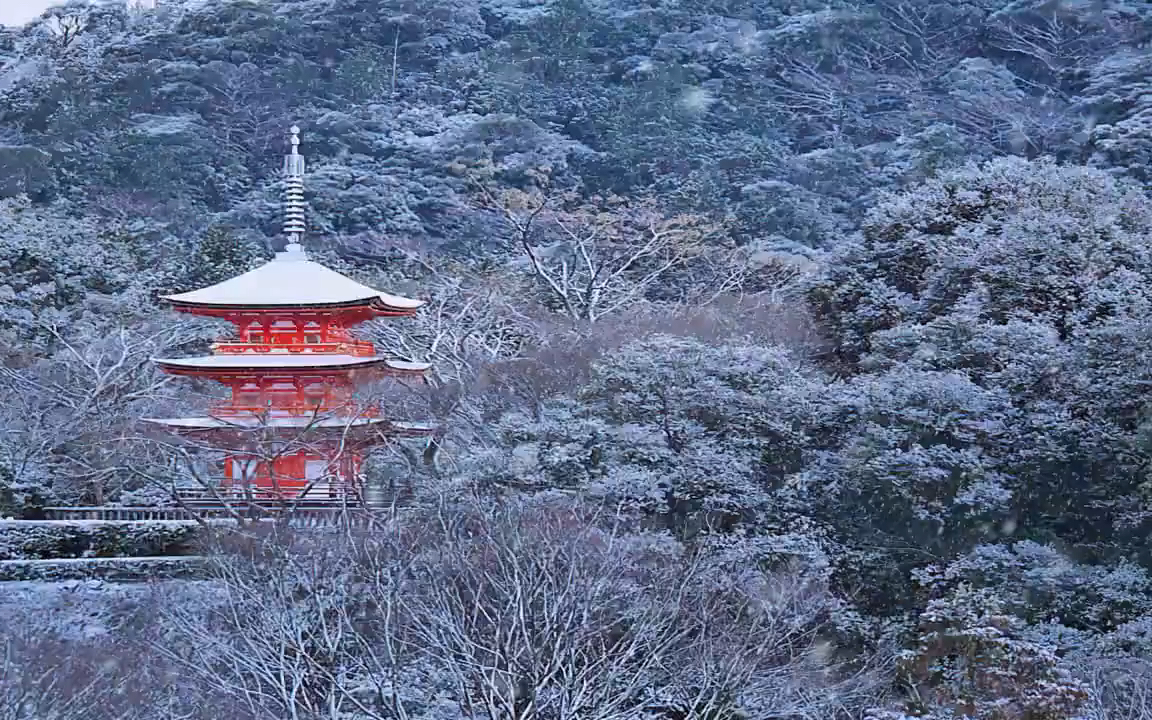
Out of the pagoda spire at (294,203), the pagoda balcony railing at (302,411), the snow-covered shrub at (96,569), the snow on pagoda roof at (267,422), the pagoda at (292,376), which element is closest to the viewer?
the snow-covered shrub at (96,569)

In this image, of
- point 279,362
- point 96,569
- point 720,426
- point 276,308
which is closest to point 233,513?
point 96,569

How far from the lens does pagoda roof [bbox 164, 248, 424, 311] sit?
14.7m

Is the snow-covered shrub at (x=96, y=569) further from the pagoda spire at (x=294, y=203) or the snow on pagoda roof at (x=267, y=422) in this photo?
the pagoda spire at (x=294, y=203)

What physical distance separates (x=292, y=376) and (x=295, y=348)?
0.43m

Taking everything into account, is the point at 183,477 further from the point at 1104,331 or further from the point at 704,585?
the point at 1104,331

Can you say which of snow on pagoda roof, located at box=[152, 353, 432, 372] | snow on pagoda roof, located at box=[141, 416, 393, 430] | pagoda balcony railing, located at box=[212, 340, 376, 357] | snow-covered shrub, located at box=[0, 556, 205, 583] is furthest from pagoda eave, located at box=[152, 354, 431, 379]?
snow-covered shrub, located at box=[0, 556, 205, 583]

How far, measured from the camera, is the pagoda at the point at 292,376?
1444 centimetres

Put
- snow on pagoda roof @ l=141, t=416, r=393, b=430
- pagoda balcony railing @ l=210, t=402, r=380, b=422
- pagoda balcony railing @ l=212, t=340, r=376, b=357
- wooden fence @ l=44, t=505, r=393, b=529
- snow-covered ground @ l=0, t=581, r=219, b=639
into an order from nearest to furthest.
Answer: snow-covered ground @ l=0, t=581, r=219, b=639, wooden fence @ l=44, t=505, r=393, b=529, snow on pagoda roof @ l=141, t=416, r=393, b=430, pagoda balcony railing @ l=210, t=402, r=380, b=422, pagoda balcony railing @ l=212, t=340, r=376, b=357

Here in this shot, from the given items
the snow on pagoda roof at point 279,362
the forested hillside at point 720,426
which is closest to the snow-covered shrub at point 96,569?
the forested hillside at point 720,426

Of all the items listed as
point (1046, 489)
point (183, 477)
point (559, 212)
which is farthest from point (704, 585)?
point (559, 212)

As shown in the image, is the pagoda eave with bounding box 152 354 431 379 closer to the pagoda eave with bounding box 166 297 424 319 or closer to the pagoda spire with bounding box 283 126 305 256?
the pagoda eave with bounding box 166 297 424 319

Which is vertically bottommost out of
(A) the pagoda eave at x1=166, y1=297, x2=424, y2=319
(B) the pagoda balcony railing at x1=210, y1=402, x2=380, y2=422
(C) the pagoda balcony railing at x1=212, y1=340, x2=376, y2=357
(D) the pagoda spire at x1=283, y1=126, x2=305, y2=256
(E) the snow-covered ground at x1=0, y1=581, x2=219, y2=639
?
(E) the snow-covered ground at x1=0, y1=581, x2=219, y2=639

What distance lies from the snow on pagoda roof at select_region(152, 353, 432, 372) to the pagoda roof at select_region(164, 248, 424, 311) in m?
0.67

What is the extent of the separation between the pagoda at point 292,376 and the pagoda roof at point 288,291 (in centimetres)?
1
